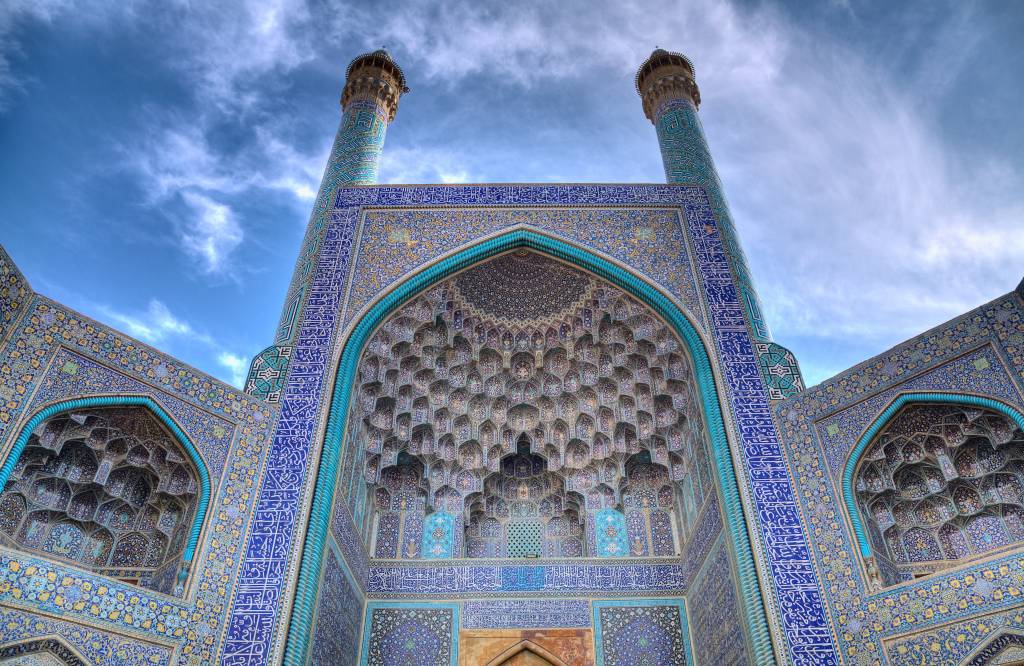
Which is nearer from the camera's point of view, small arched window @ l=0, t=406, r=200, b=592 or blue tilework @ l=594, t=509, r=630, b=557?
small arched window @ l=0, t=406, r=200, b=592

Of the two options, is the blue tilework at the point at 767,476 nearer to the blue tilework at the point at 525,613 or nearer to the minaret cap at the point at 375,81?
the blue tilework at the point at 525,613

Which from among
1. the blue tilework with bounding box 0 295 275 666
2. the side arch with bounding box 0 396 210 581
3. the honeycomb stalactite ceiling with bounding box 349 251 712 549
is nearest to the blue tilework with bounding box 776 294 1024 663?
the honeycomb stalactite ceiling with bounding box 349 251 712 549

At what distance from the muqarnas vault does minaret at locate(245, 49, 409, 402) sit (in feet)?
0.15

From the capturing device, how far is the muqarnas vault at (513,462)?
4.80m

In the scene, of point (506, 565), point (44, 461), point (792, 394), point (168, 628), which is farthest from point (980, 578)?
point (44, 461)

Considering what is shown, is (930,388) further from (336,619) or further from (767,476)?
(336,619)

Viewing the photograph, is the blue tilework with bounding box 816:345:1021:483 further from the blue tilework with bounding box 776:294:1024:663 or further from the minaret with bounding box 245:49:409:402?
the minaret with bounding box 245:49:409:402

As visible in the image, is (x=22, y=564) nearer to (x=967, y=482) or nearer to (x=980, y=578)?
(x=980, y=578)

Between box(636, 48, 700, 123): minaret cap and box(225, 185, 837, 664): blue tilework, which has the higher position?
box(636, 48, 700, 123): minaret cap

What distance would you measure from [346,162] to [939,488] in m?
6.59

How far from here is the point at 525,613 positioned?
23.1 ft

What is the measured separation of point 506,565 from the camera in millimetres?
7320

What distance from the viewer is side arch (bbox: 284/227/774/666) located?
5133 millimetres

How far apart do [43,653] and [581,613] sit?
4.42 metres
